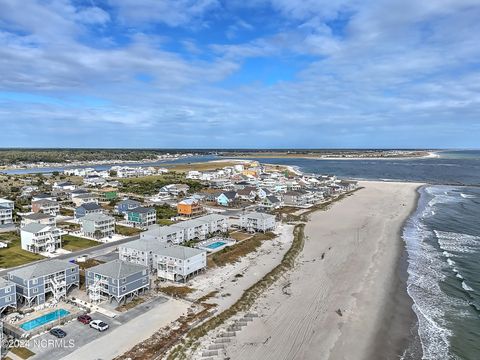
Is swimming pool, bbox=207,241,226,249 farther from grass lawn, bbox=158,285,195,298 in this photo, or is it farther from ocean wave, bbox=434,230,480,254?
ocean wave, bbox=434,230,480,254

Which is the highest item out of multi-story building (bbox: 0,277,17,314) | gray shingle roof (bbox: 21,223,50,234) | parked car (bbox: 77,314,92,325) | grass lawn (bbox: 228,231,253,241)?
gray shingle roof (bbox: 21,223,50,234)

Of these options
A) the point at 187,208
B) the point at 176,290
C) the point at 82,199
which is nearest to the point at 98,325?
the point at 176,290

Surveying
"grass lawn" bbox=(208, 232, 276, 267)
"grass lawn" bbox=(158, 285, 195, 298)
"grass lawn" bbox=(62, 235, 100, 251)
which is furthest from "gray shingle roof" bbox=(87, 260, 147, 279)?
"grass lawn" bbox=(62, 235, 100, 251)

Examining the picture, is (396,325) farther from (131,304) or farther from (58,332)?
(58,332)

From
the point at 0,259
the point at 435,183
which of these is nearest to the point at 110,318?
the point at 0,259

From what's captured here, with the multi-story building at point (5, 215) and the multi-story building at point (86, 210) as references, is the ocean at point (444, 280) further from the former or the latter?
the multi-story building at point (5, 215)

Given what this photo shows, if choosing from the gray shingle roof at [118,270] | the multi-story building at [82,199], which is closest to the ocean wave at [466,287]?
the gray shingle roof at [118,270]

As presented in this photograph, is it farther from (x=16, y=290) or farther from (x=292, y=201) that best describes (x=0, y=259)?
(x=292, y=201)
